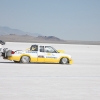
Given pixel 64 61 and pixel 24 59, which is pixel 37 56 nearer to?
pixel 24 59

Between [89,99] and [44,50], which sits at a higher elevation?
[44,50]

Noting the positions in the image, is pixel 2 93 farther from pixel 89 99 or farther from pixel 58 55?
pixel 58 55

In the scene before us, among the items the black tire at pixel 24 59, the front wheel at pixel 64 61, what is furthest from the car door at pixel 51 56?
the black tire at pixel 24 59

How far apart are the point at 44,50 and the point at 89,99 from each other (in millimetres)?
14822

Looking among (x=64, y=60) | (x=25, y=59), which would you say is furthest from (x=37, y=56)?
(x=64, y=60)

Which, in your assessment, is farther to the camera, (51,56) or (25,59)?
(51,56)

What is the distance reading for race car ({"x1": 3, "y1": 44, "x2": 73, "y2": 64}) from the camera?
24.5 metres

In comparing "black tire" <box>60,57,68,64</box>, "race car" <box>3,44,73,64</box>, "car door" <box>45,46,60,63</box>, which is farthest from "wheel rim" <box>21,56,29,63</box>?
"black tire" <box>60,57,68,64</box>

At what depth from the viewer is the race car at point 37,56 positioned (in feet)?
80.3

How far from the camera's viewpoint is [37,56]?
24781mm

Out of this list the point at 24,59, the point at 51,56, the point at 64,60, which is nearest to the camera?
the point at 24,59

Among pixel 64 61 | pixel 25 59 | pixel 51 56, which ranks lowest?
pixel 64 61

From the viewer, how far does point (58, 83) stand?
14.2 metres

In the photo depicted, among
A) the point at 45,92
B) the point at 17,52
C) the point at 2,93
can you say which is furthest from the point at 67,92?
the point at 17,52
